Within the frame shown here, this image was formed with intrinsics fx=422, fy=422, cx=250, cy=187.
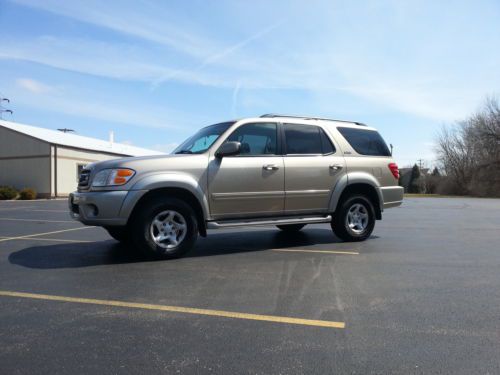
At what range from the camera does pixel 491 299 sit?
4074 mm

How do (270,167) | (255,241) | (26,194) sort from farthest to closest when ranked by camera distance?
(26,194), (255,241), (270,167)

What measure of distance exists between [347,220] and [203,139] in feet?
9.50

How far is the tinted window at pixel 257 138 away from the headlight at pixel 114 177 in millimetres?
1635

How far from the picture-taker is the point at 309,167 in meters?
6.93

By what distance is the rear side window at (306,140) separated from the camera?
A: 22.7ft

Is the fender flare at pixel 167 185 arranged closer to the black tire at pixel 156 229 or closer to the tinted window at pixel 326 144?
the black tire at pixel 156 229

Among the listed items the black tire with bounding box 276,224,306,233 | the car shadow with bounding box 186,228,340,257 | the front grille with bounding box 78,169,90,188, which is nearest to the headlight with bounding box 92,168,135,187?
the front grille with bounding box 78,169,90,188

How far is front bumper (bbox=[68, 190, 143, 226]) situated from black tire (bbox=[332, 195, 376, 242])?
3508 mm

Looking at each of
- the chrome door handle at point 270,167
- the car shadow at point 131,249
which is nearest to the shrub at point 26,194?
the car shadow at point 131,249

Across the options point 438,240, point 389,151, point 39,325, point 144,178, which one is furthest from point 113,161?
point 438,240

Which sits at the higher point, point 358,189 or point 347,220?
point 358,189

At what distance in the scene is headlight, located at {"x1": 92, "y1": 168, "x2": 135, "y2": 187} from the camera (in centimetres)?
558

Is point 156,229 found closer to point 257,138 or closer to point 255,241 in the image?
point 257,138

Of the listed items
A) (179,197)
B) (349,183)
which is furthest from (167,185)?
(349,183)
